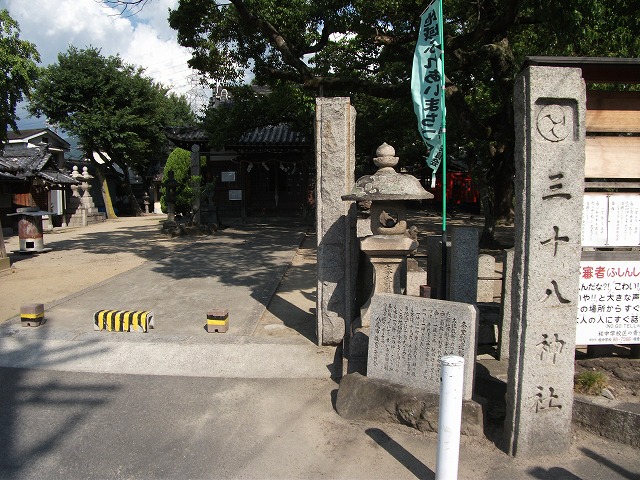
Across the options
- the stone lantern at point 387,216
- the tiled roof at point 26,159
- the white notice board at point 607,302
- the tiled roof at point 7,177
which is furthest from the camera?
the tiled roof at point 26,159

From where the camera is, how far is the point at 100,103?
28.5 meters

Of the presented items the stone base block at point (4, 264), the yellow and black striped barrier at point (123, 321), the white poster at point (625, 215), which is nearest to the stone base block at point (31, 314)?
the yellow and black striped barrier at point (123, 321)

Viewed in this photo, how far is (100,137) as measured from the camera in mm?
28188

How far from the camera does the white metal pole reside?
314cm

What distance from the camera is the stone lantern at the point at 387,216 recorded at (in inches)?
199

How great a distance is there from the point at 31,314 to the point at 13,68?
6.78 meters

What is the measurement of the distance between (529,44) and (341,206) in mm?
9816

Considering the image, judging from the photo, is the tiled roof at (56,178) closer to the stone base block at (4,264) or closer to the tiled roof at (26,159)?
the tiled roof at (26,159)

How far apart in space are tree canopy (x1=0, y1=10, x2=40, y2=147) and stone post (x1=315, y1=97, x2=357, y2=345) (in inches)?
339

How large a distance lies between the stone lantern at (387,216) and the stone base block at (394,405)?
3.21 feet

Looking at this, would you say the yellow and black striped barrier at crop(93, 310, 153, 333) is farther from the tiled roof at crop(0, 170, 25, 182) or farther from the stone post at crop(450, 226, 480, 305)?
the tiled roof at crop(0, 170, 25, 182)

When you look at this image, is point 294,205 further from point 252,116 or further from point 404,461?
point 404,461

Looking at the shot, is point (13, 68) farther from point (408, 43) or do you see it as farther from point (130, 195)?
point (130, 195)

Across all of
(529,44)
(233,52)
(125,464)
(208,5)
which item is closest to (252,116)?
(233,52)
